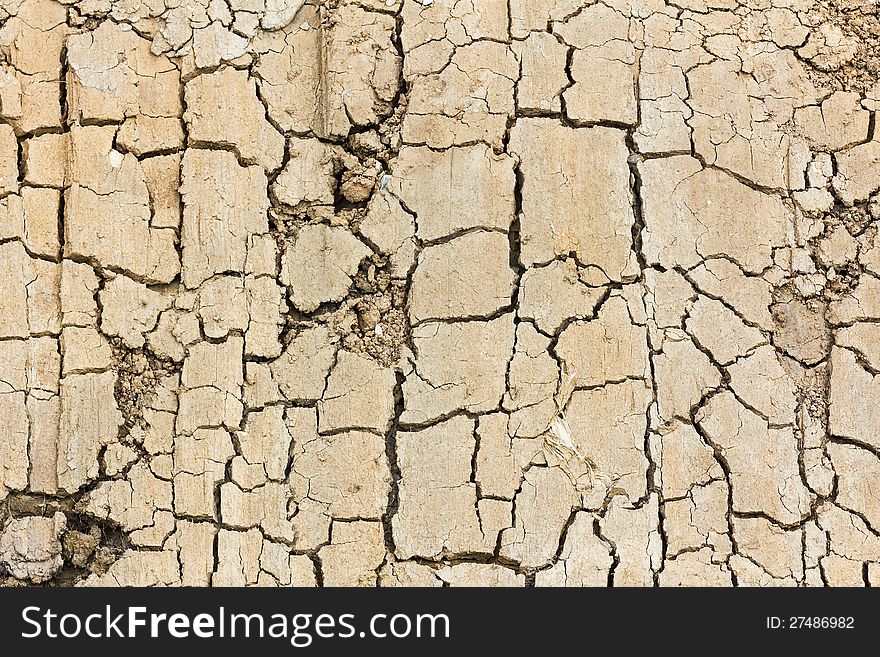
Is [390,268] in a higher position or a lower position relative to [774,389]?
higher

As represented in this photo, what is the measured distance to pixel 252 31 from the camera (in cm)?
229

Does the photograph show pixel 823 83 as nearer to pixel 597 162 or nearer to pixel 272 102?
pixel 597 162

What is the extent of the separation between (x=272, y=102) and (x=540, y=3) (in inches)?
39.0

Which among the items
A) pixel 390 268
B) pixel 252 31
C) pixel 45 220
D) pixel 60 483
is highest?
pixel 252 31

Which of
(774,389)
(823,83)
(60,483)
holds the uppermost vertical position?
(823,83)

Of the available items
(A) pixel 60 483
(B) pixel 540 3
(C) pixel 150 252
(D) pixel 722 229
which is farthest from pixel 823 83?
(A) pixel 60 483

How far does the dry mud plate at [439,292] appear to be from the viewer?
2.19 metres

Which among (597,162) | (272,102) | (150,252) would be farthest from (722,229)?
(150,252)

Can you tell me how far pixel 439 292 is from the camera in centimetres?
223

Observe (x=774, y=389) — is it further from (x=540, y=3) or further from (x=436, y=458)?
(x=540, y=3)

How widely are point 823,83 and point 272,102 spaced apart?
191cm

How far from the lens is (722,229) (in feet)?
7.39

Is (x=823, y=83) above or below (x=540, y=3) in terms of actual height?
below

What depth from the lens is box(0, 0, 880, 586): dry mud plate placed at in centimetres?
219
